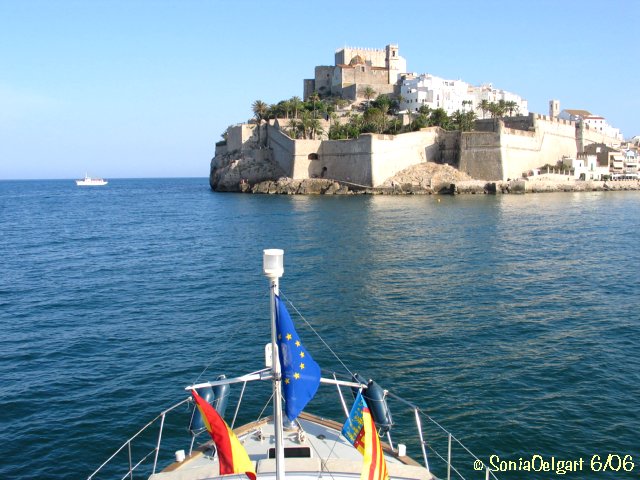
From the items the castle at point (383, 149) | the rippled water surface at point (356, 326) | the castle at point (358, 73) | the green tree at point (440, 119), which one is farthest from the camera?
the castle at point (358, 73)

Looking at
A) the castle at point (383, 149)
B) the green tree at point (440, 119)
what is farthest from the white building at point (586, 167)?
the green tree at point (440, 119)

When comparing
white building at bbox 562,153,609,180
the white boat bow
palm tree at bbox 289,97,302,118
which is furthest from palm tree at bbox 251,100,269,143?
the white boat bow

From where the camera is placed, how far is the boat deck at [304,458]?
6.38 m

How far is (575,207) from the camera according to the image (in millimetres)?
48531

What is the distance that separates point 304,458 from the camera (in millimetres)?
6637

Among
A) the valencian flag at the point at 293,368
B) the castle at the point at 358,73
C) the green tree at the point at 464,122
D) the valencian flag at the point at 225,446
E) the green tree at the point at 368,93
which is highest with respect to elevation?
the castle at the point at 358,73

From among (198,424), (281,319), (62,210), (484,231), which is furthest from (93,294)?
(62,210)

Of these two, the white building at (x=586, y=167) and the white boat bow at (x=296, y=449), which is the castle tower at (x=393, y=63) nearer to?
the white building at (x=586, y=167)

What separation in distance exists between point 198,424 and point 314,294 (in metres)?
13.5

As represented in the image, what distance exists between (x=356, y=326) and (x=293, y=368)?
38.8 feet

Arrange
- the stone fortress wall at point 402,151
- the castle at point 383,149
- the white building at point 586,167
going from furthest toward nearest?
the white building at point 586,167 → the castle at point 383,149 → the stone fortress wall at point 402,151

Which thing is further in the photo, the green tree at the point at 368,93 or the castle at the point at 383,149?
the green tree at the point at 368,93

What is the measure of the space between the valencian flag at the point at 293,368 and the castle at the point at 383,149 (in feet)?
173

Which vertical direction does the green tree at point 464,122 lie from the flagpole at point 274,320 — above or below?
above
